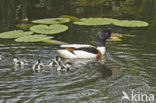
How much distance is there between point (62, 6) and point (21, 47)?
6.17 meters

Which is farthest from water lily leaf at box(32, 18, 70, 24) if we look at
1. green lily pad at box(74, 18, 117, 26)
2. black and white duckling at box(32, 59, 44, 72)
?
black and white duckling at box(32, 59, 44, 72)

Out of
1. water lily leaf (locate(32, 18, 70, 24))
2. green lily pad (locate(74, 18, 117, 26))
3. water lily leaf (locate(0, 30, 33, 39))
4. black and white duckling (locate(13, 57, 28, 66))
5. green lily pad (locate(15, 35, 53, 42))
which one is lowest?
black and white duckling (locate(13, 57, 28, 66))

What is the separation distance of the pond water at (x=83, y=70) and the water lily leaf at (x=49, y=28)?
200mm

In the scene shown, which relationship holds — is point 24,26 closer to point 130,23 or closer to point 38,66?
point 130,23

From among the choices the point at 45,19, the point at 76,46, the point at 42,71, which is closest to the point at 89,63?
the point at 76,46

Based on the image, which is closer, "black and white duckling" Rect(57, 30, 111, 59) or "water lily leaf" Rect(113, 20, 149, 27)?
"black and white duckling" Rect(57, 30, 111, 59)

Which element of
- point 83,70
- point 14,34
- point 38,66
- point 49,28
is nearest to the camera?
point 38,66

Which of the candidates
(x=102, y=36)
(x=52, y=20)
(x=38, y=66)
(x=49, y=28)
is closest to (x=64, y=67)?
(x=38, y=66)

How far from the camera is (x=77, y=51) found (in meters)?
12.1

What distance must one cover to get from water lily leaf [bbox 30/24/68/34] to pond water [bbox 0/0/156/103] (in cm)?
20

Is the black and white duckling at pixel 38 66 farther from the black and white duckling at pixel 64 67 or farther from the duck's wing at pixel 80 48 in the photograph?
the duck's wing at pixel 80 48

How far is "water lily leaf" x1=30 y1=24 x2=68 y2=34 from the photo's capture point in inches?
548

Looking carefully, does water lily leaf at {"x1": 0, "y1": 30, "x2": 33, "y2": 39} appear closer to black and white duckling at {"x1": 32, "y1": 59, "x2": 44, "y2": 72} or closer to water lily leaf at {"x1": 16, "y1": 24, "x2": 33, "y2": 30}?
water lily leaf at {"x1": 16, "y1": 24, "x2": 33, "y2": 30}

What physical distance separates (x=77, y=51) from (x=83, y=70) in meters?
1.72
